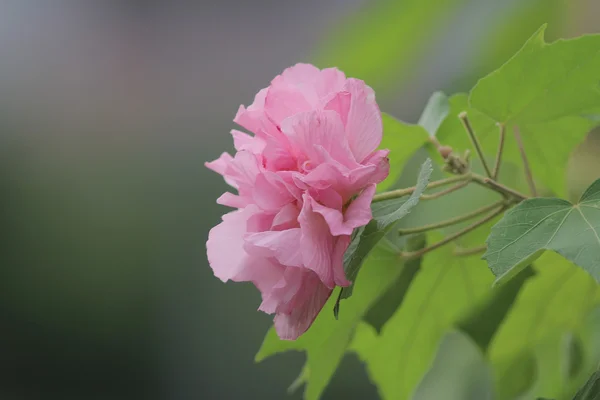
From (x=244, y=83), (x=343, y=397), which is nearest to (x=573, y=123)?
(x=343, y=397)

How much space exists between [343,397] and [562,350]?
1.43 m

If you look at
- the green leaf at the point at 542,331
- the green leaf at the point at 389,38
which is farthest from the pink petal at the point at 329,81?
the green leaf at the point at 389,38

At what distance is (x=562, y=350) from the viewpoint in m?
0.55

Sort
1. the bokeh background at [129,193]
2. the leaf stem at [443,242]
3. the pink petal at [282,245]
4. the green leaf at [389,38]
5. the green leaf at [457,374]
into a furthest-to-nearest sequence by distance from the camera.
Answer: the bokeh background at [129,193] < the green leaf at [389,38] < the green leaf at [457,374] < the leaf stem at [443,242] < the pink petal at [282,245]

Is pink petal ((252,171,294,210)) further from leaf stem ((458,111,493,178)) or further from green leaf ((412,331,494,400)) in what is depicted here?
green leaf ((412,331,494,400))

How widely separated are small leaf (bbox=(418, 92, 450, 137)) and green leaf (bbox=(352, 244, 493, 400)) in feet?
0.26

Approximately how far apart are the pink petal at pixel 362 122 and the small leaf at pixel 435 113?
132 mm

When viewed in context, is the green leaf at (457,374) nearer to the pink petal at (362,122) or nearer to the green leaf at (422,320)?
the green leaf at (422,320)

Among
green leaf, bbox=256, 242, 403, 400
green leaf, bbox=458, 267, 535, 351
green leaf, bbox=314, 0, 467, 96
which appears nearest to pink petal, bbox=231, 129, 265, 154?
green leaf, bbox=256, 242, 403, 400

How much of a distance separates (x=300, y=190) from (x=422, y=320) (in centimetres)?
24

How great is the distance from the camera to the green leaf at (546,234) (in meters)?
0.27

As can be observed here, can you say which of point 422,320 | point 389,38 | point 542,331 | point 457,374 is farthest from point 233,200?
point 389,38

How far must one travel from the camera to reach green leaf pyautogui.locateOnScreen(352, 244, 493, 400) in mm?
461

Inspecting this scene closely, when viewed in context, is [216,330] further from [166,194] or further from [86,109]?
[86,109]
